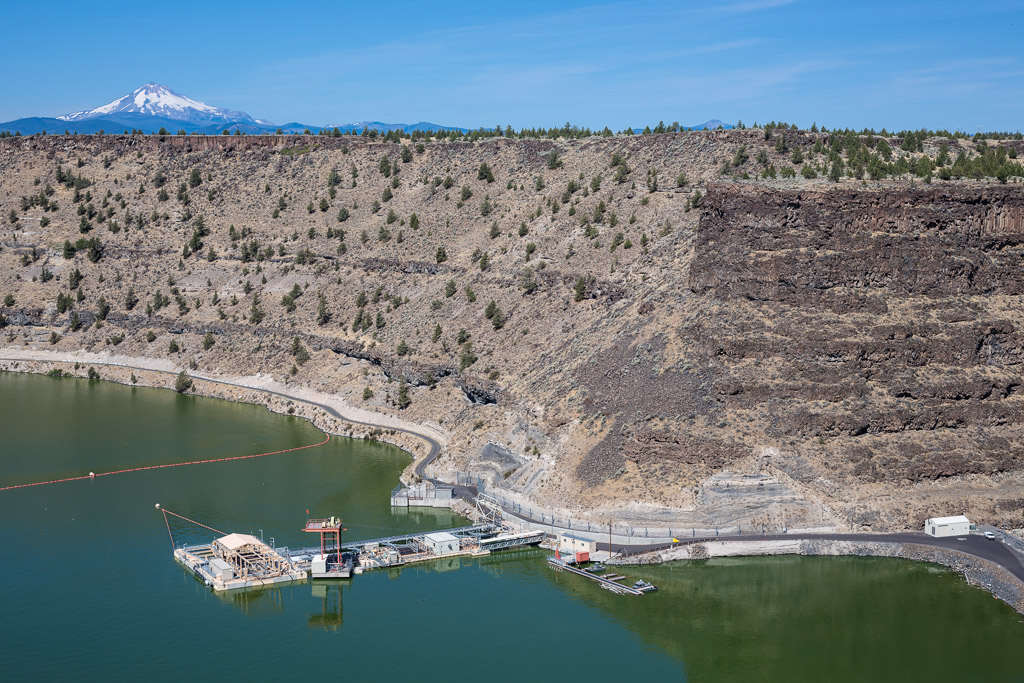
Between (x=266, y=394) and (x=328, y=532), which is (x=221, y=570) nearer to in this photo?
(x=328, y=532)

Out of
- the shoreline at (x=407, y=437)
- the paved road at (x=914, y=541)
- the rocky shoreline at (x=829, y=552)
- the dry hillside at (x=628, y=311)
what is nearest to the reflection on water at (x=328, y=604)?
the shoreline at (x=407, y=437)

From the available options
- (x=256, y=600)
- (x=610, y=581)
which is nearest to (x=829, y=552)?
(x=610, y=581)

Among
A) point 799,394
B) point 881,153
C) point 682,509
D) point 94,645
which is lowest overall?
point 94,645

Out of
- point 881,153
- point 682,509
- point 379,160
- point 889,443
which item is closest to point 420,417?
point 682,509

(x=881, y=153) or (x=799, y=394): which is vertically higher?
(x=881, y=153)

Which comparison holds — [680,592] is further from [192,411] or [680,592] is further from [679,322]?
[192,411]
